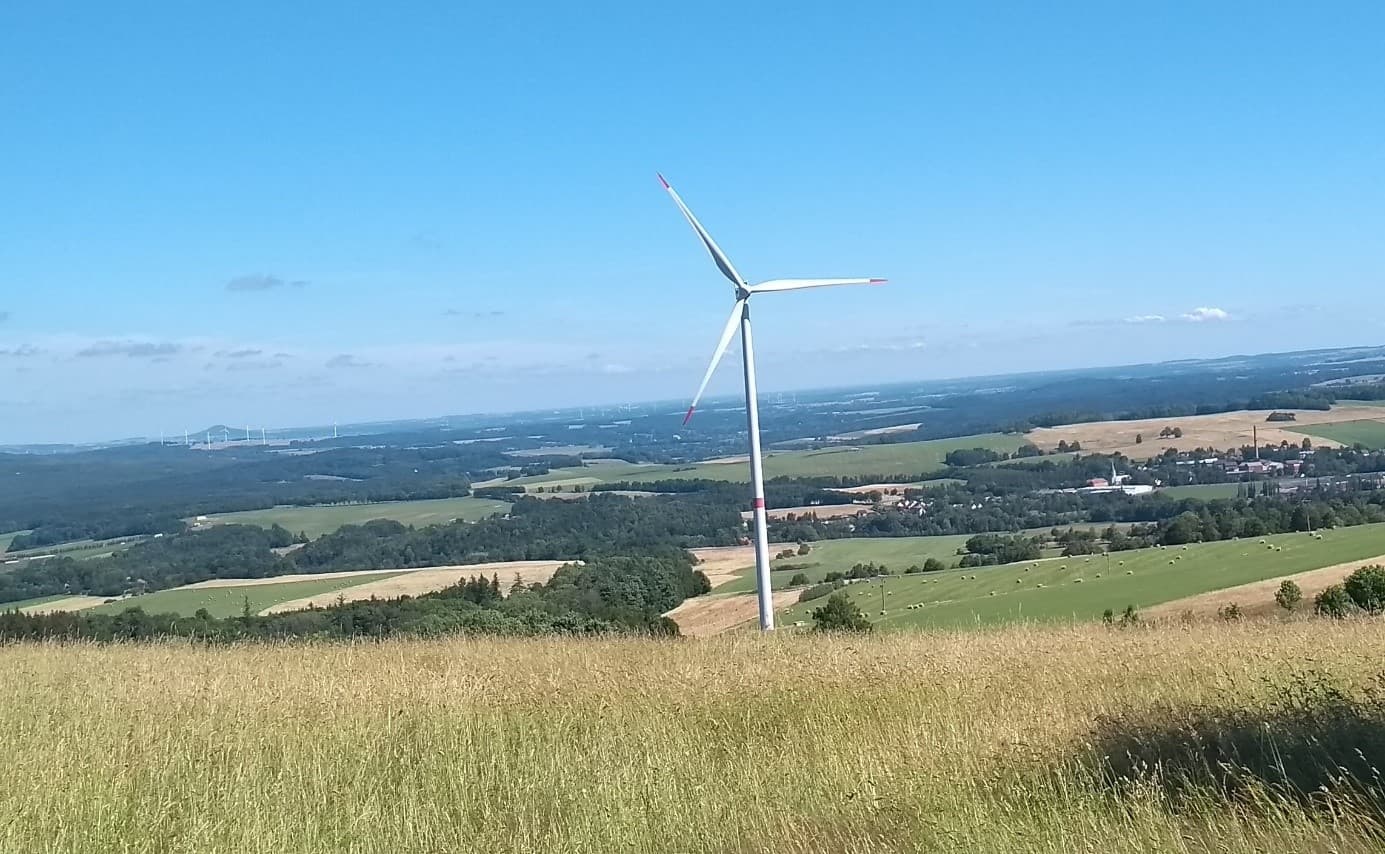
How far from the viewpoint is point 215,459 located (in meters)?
172

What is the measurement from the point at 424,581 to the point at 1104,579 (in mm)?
26147

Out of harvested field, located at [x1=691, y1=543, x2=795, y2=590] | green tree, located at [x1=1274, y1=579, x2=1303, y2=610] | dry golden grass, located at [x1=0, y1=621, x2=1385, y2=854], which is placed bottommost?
harvested field, located at [x1=691, y1=543, x2=795, y2=590]

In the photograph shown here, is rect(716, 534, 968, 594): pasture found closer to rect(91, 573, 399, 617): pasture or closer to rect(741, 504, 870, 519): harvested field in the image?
rect(741, 504, 870, 519): harvested field

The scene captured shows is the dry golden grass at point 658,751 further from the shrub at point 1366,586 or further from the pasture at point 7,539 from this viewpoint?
the pasture at point 7,539

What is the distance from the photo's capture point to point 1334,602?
19422 mm

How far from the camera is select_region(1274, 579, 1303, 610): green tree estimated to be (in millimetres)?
22828

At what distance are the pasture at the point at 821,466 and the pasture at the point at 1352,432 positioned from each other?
2321 centimetres

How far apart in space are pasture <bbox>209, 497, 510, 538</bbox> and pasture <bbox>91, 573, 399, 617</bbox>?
26.7 m

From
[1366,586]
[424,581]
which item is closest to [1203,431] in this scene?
[424,581]

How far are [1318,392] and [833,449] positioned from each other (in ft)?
141

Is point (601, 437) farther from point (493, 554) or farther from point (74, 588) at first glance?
point (74, 588)

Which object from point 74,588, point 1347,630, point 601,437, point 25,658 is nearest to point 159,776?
point 25,658

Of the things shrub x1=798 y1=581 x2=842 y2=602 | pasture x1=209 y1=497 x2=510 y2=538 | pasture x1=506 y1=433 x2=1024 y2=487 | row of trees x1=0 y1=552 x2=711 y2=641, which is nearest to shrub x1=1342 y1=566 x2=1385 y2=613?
row of trees x1=0 y1=552 x2=711 y2=641

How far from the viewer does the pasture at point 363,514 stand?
86000mm
